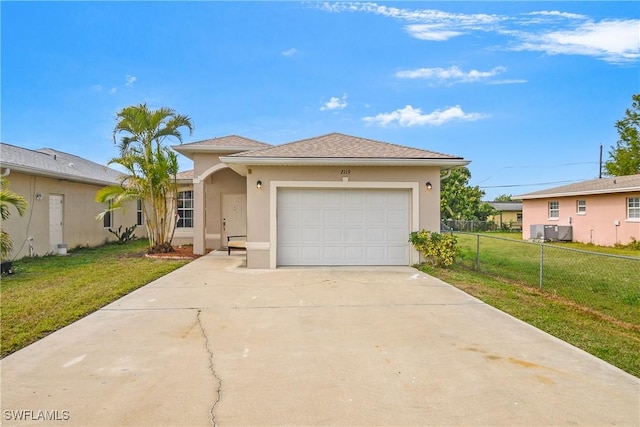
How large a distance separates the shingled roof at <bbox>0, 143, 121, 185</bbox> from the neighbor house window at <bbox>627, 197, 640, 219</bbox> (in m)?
22.8

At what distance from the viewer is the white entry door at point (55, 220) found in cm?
1317

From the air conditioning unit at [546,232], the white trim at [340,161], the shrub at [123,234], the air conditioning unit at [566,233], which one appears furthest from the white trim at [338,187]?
the air conditioning unit at [566,233]

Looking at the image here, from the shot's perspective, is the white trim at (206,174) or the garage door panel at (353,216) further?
the white trim at (206,174)

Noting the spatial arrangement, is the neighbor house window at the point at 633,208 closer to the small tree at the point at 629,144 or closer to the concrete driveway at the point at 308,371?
the concrete driveway at the point at 308,371

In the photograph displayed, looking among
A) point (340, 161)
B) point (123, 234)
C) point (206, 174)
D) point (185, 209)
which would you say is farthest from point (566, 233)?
point (123, 234)

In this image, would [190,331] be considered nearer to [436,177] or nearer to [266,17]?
[436,177]

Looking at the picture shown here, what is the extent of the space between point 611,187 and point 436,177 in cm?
1403

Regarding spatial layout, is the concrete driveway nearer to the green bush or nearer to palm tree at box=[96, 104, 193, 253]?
the green bush

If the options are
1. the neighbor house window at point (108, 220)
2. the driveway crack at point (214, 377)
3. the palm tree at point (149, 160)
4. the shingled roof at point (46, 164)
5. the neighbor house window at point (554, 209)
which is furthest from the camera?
the neighbor house window at point (554, 209)

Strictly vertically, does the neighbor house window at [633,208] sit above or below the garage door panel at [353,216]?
above

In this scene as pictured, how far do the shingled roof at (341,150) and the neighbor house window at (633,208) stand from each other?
1369 cm

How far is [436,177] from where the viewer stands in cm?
1020

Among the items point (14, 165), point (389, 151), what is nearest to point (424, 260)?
point (389, 151)

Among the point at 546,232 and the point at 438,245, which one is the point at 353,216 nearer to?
the point at 438,245
